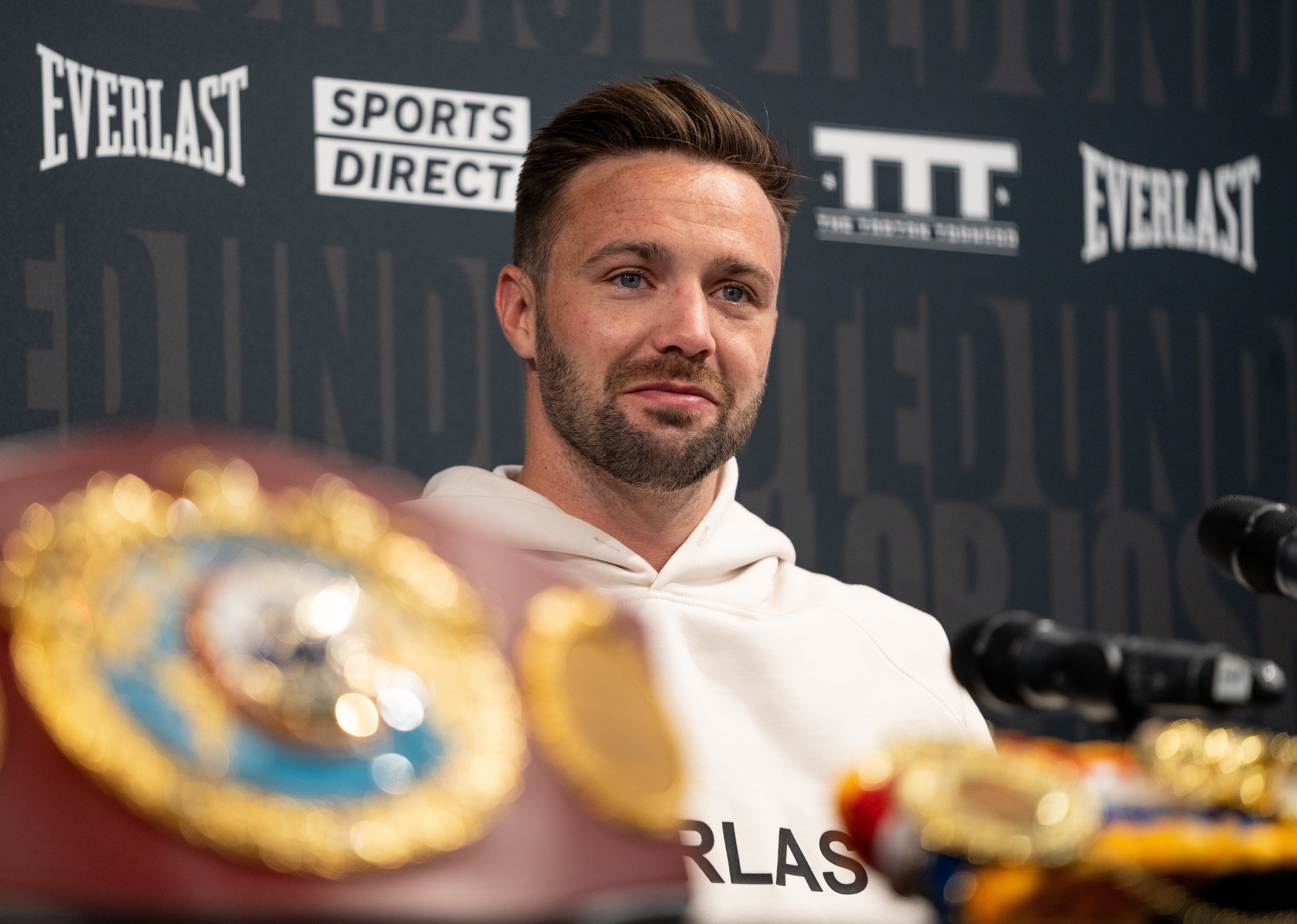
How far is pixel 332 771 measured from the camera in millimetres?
482

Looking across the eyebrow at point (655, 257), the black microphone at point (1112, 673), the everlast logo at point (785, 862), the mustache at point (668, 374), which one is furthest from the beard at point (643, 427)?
the black microphone at point (1112, 673)

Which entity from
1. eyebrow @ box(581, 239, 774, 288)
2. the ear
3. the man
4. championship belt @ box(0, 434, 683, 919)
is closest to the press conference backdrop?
the ear

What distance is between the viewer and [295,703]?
0.49 m

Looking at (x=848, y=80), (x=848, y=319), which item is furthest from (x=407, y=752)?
(x=848, y=80)

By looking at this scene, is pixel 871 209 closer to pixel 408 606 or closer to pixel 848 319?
pixel 848 319

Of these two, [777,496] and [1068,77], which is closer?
[777,496]

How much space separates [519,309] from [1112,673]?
132 cm

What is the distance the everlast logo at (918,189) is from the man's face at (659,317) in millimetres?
438

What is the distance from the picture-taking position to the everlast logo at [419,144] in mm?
1910

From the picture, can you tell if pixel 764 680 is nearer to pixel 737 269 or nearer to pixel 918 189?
pixel 737 269

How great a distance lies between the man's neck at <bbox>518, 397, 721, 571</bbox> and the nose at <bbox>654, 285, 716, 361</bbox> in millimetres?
197

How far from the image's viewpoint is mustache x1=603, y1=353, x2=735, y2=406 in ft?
5.36

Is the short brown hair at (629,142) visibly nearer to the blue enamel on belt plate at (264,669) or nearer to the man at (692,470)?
the man at (692,470)

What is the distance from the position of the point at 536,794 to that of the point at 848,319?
170 cm
